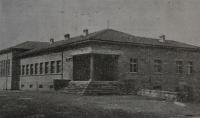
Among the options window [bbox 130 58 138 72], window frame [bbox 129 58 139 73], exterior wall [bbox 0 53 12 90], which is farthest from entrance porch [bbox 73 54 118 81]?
exterior wall [bbox 0 53 12 90]

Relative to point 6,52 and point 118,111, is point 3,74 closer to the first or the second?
point 6,52

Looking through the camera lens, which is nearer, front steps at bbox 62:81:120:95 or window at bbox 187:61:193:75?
front steps at bbox 62:81:120:95

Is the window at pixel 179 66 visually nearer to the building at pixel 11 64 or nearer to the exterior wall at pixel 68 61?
the exterior wall at pixel 68 61

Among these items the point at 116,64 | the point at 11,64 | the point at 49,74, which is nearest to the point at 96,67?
the point at 116,64

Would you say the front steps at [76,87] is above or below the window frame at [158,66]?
below

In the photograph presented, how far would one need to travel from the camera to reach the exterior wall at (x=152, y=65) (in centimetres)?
2911

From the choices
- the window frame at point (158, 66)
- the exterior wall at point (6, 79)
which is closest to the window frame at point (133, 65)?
the window frame at point (158, 66)

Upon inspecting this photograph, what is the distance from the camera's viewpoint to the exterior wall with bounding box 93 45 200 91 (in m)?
29.1

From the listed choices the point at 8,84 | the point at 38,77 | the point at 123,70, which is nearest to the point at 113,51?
the point at 123,70

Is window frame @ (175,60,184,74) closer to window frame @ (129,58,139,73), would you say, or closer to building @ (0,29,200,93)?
building @ (0,29,200,93)

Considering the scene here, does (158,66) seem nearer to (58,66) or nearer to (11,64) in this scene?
(58,66)

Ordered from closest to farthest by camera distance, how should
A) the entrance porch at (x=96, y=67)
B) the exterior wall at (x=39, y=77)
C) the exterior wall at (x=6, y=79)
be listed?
the entrance porch at (x=96, y=67), the exterior wall at (x=39, y=77), the exterior wall at (x=6, y=79)

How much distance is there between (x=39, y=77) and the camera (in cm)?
3762

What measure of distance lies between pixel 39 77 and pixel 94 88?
44.1ft
